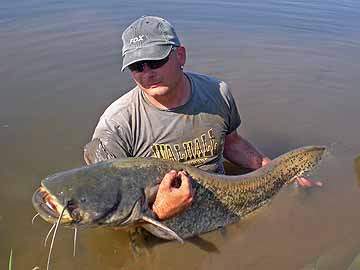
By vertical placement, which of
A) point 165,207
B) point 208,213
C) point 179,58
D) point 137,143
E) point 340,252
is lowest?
point 340,252

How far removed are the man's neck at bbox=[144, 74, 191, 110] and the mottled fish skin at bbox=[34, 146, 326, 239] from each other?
40 centimetres

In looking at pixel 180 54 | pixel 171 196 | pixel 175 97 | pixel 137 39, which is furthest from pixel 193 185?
pixel 137 39

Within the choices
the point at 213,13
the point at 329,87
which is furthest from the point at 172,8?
the point at 329,87

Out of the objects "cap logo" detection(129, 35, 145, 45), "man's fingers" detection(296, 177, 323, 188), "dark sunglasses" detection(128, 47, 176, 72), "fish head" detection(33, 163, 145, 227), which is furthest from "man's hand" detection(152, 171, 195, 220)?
"man's fingers" detection(296, 177, 323, 188)

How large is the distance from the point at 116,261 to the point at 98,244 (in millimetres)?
202

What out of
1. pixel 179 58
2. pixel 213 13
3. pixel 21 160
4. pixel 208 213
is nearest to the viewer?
pixel 179 58

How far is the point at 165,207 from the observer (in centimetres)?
252

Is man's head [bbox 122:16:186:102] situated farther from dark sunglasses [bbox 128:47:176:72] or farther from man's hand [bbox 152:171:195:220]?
man's hand [bbox 152:171:195:220]

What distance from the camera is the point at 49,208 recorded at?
215cm

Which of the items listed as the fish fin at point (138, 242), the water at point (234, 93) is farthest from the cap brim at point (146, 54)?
the water at point (234, 93)

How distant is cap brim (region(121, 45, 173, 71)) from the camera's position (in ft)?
8.38

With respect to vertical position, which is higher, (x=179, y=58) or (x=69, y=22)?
(x=179, y=58)

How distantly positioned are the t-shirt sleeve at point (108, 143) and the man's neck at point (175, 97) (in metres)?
0.27

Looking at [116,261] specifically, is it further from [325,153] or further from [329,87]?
[329,87]
